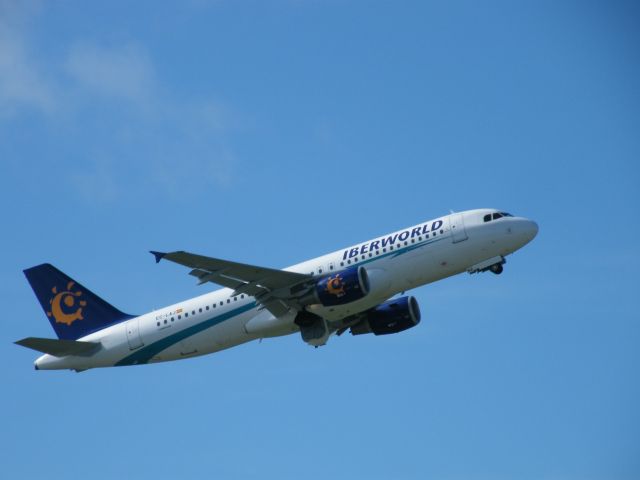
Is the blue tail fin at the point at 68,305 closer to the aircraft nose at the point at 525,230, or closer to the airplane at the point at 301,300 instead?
the airplane at the point at 301,300

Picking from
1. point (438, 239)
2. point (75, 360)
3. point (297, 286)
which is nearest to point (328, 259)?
point (297, 286)

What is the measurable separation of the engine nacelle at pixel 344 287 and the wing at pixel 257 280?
4.87 feet

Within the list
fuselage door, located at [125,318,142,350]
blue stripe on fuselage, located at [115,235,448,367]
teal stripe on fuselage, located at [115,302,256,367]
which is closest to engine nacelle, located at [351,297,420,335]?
blue stripe on fuselage, located at [115,235,448,367]

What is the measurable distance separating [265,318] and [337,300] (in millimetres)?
4495

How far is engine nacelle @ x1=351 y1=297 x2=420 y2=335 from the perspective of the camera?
57344 mm

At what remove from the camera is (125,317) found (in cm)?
5800

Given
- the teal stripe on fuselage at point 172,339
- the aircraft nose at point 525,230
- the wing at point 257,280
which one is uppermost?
the aircraft nose at point 525,230

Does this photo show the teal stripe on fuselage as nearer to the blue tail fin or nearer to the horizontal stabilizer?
the horizontal stabilizer

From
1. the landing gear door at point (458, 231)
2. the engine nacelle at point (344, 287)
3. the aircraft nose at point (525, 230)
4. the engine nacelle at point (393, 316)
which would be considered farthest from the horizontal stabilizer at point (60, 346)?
the aircraft nose at point (525, 230)

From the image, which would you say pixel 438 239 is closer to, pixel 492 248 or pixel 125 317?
pixel 492 248

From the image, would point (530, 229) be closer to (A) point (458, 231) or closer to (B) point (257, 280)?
(A) point (458, 231)

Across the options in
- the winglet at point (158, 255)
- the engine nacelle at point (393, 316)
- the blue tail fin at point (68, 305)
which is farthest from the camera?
the blue tail fin at point (68, 305)

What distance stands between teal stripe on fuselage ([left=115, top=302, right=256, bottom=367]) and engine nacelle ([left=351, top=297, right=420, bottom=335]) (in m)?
7.24

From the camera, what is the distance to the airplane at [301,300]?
5147 centimetres
